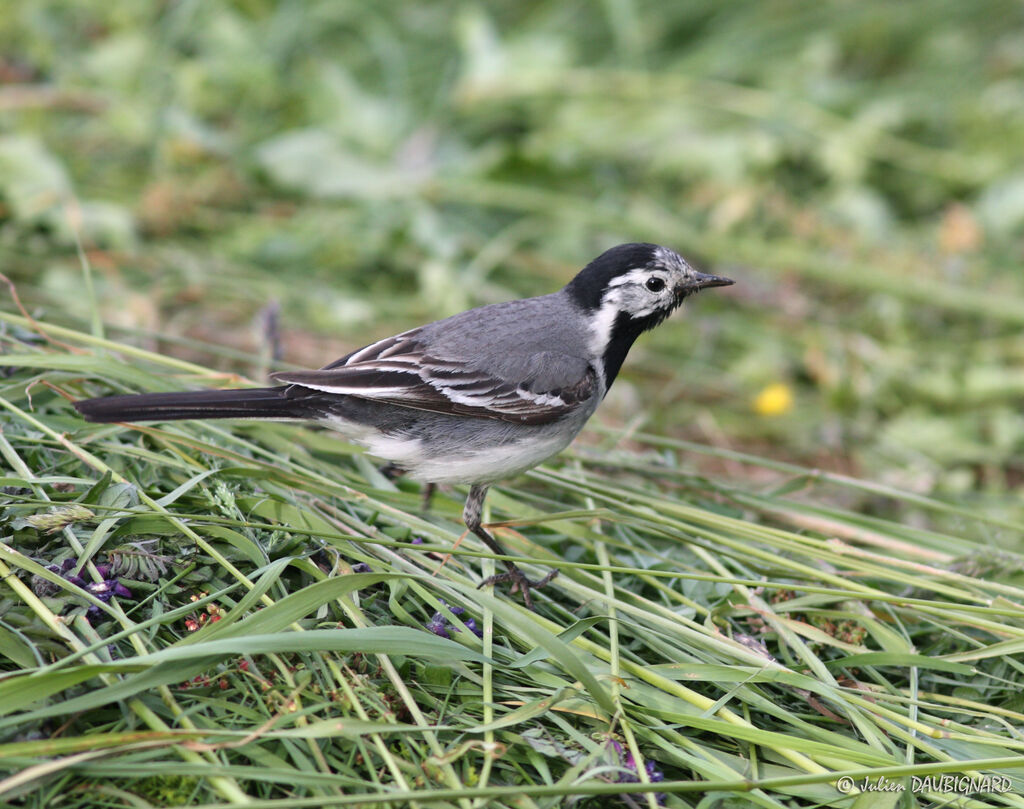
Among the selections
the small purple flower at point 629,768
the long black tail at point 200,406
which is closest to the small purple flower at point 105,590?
the long black tail at point 200,406

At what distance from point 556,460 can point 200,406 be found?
73.9 inches

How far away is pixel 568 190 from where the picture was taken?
7934mm

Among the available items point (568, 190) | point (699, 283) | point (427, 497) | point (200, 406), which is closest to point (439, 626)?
point (427, 497)

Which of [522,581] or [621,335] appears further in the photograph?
[621,335]

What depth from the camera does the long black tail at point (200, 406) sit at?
3.40m

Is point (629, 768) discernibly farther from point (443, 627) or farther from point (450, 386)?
point (450, 386)

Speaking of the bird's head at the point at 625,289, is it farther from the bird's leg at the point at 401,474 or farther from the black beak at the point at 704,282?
the bird's leg at the point at 401,474

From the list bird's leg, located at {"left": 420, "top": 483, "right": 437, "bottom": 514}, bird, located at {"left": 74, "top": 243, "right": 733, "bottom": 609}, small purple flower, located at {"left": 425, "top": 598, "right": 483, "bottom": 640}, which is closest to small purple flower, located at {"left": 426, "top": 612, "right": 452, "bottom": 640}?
small purple flower, located at {"left": 425, "top": 598, "right": 483, "bottom": 640}

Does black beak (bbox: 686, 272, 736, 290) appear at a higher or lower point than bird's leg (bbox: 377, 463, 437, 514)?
higher

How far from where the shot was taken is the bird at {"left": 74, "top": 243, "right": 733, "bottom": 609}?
392 cm

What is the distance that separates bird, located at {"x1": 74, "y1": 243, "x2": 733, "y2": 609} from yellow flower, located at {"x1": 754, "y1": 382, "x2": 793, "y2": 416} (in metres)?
2.36

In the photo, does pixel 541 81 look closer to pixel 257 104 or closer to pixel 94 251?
pixel 257 104

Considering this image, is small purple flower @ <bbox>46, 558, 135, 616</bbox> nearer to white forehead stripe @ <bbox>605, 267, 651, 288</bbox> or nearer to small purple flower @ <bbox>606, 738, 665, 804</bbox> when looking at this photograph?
small purple flower @ <bbox>606, 738, 665, 804</bbox>
